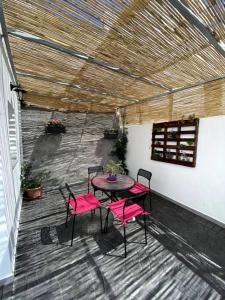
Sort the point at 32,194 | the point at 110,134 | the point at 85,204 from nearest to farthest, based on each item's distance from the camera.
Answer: the point at 85,204 → the point at 32,194 → the point at 110,134

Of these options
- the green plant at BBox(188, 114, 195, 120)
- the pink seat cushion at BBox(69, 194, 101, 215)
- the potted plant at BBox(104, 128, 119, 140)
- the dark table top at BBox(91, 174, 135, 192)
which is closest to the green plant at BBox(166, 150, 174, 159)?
the green plant at BBox(188, 114, 195, 120)

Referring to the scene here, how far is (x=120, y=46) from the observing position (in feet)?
5.78

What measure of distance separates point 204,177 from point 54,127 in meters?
3.72

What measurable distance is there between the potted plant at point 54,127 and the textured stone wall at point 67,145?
8.0 inches

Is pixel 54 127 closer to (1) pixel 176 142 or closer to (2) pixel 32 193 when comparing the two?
(2) pixel 32 193

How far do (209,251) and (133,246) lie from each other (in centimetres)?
106

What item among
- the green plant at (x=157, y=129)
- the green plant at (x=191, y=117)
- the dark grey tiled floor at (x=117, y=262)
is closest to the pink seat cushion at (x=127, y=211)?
the dark grey tiled floor at (x=117, y=262)

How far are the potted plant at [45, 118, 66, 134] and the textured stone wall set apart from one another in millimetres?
203

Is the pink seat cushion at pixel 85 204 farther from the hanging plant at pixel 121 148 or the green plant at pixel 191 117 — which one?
the hanging plant at pixel 121 148

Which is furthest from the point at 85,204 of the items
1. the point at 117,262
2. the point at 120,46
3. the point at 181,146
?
the point at 181,146

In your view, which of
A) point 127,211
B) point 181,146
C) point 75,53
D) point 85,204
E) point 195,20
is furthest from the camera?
point 181,146

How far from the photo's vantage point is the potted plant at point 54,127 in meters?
4.16

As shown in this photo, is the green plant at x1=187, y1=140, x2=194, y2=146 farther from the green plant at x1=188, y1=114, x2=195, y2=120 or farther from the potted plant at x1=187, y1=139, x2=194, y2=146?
the green plant at x1=188, y1=114, x2=195, y2=120

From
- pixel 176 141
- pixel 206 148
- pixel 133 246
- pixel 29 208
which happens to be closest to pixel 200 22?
pixel 206 148
